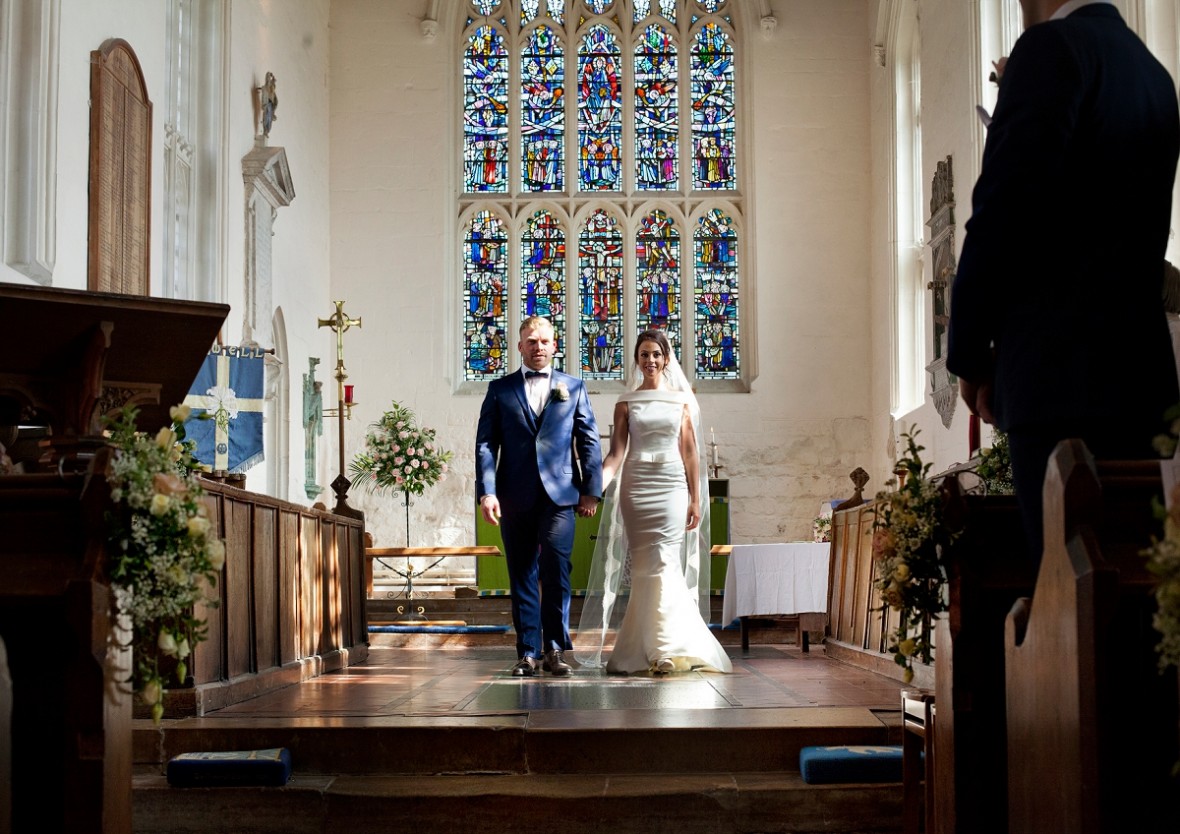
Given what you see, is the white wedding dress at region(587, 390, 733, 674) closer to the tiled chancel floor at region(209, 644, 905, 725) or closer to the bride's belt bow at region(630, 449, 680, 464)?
the bride's belt bow at region(630, 449, 680, 464)

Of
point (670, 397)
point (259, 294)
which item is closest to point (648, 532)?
point (670, 397)

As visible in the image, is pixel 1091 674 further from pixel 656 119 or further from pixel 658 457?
pixel 656 119

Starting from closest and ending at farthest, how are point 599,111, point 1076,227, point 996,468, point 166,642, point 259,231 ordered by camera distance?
point 1076,227 → point 166,642 → point 996,468 → point 259,231 → point 599,111

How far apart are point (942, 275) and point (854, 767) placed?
797cm

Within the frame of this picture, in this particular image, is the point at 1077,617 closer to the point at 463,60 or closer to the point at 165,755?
the point at 165,755

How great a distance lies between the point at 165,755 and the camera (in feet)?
13.5

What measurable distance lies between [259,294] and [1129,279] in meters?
10.0

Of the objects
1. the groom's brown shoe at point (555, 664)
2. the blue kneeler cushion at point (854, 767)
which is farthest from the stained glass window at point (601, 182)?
the blue kneeler cushion at point (854, 767)

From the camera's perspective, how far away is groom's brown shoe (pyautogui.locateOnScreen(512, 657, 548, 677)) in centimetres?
609

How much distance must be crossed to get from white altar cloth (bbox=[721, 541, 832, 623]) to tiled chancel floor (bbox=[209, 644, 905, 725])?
4.21 ft

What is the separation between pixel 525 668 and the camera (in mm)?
6113

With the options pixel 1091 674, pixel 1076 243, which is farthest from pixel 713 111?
pixel 1091 674

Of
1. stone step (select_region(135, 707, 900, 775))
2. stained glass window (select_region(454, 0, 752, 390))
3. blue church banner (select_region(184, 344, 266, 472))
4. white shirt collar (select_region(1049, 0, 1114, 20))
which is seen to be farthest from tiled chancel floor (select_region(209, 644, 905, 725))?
stained glass window (select_region(454, 0, 752, 390))

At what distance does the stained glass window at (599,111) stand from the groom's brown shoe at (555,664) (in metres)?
9.65
